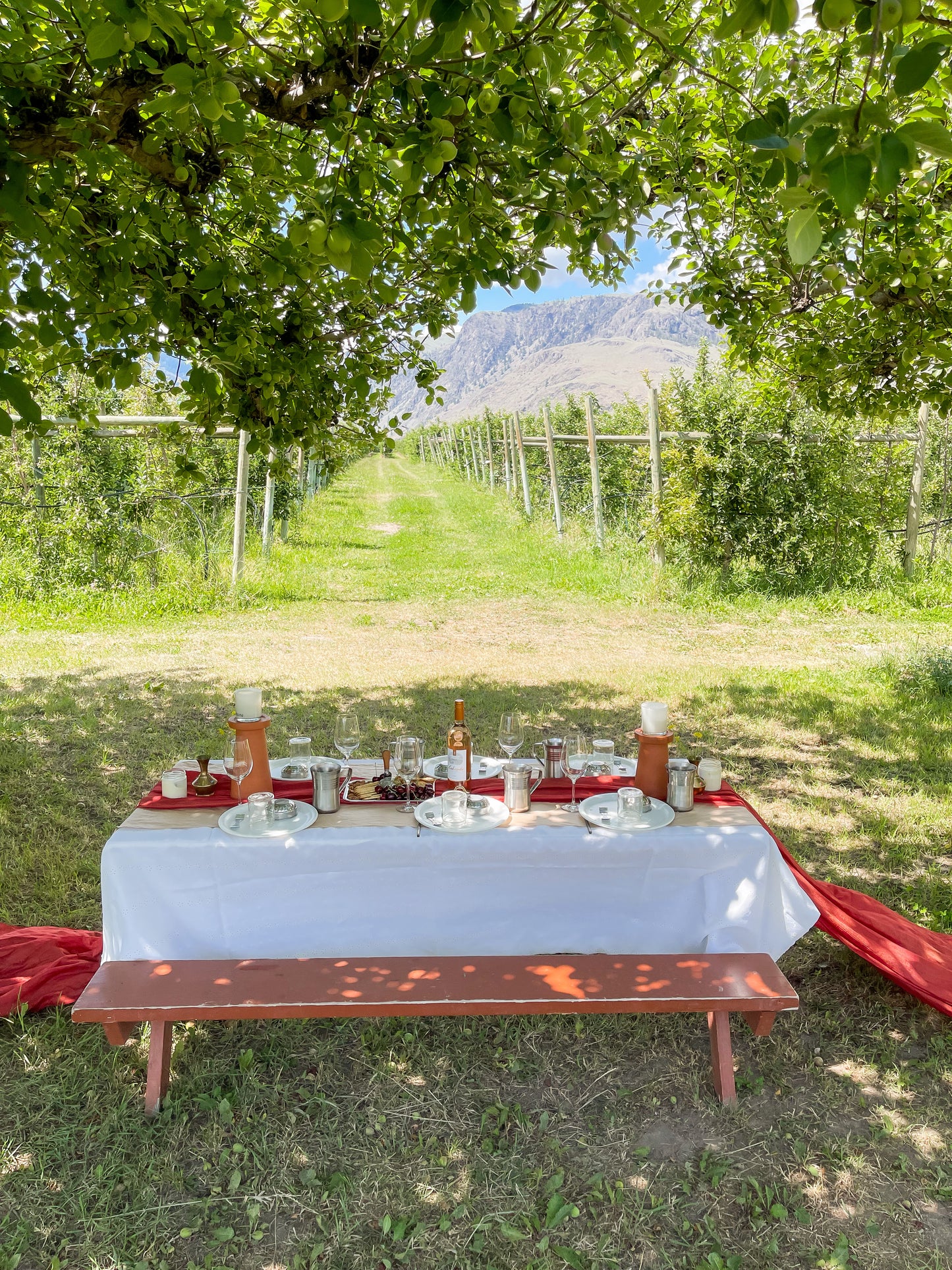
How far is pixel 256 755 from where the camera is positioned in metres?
2.56

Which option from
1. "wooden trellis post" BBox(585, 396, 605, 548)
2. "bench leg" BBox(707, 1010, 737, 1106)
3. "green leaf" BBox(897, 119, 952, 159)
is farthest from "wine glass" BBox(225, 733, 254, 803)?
"wooden trellis post" BBox(585, 396, 605, 548)

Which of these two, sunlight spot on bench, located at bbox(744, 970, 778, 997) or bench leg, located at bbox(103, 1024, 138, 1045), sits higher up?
sunlight spot on bench, located at bbox(744, 970, 778, 997)

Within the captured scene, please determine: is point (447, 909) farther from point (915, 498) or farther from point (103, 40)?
point (915, 498)

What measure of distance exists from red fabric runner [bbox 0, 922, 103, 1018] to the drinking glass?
1.59 meters

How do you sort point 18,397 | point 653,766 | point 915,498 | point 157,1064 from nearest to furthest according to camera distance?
point 18,397 → point 157,1064 → point 653,766 → point 915,498

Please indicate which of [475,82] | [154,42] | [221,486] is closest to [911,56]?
[475,82]

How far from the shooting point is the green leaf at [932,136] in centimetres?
93

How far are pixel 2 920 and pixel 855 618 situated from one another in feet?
26.0


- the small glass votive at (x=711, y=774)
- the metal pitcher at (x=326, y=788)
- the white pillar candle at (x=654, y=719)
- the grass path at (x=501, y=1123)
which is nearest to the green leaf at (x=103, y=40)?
the metal pitcher at (x=326, y=788)

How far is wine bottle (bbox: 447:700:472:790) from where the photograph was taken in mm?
2611

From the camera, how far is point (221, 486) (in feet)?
35.2

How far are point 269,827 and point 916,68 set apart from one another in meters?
2.20

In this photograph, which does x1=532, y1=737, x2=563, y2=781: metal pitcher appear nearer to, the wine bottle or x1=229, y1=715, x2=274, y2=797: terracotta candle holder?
the wine bottle

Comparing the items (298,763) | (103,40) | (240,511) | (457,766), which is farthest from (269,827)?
(240,511)
